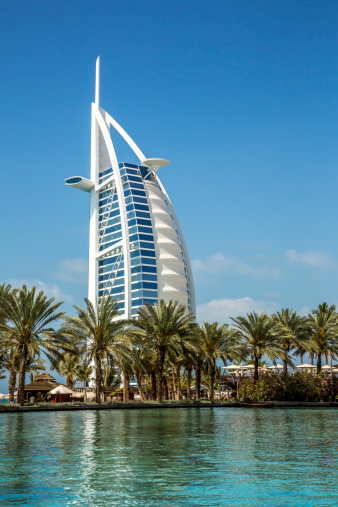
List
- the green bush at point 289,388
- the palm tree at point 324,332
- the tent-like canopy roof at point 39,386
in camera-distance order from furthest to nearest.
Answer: the palm tree at point 324,332 < the tent-like canopy roof at point 39,386 < the green bush at point 289,388

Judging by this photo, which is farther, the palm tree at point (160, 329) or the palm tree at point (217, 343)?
the palm tree at point (217, 343)

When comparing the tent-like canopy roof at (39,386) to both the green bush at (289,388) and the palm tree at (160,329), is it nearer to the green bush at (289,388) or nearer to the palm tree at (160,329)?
the palm tree at (160,329)

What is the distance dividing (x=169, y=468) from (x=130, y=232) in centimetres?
8738

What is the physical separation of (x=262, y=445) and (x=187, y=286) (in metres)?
85.2

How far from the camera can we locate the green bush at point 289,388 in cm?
5191

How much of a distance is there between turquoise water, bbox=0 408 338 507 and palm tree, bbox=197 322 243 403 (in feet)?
97.9

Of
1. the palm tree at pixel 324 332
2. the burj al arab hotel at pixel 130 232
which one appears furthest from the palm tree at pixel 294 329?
the burj al arab hotel at pixel 130 232

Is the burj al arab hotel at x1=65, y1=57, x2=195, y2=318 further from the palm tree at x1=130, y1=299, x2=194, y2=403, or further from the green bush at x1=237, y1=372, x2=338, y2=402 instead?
→ the palm tree at x1=130, y1=299, x2=194, y2=403

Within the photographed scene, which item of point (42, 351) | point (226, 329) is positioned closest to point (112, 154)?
point (226, 329)

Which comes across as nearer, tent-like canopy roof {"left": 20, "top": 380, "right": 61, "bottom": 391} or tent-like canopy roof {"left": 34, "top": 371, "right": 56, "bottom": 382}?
tent-like canopy roof {"left": 20, "top": 380, "right": 61, "bottom": 391}

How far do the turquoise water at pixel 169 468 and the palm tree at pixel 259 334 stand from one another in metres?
30.3

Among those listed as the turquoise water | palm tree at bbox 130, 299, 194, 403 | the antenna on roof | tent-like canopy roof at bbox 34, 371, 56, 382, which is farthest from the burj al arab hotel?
the turquoise water

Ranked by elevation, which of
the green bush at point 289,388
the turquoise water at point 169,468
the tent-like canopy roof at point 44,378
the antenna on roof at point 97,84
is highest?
the antenna on roof at point 97,84

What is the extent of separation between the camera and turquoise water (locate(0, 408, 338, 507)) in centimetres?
1008
